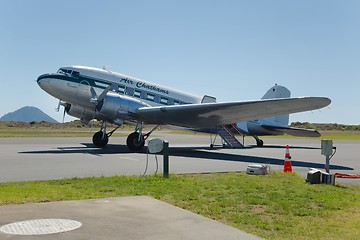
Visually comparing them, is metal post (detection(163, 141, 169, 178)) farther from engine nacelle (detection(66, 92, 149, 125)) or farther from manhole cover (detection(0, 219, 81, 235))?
engine nacelle (detection(66, 92, 149, 125))

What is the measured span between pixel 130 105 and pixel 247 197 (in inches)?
541

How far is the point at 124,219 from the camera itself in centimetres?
563

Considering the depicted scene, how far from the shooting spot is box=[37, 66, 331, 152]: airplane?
1956 centimetres

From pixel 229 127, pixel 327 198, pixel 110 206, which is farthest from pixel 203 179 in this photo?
pixel 229 127

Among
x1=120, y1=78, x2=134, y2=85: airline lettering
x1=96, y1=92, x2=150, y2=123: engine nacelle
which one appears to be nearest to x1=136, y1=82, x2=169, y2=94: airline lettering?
x1=120, y1=78, x2=134, y2=85: airline lettering

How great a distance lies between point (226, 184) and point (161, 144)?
2.23 m

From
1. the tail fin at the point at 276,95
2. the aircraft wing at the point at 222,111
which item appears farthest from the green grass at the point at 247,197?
the tail fin at the point at 276,95

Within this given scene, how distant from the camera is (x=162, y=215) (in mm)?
5898

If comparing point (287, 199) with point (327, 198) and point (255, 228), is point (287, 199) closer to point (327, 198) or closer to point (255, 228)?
point (327, 198)

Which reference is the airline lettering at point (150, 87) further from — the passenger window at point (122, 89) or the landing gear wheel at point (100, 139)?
the landing gear wheel at point (100, 139)

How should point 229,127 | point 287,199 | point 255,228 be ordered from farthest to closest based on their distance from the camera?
point 229,127 → point 287,199 → point 255,228

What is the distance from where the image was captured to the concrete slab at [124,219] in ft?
15.8

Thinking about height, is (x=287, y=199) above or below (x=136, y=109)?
below

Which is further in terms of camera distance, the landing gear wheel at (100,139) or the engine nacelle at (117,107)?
the landing gear wheel at (100,139)
